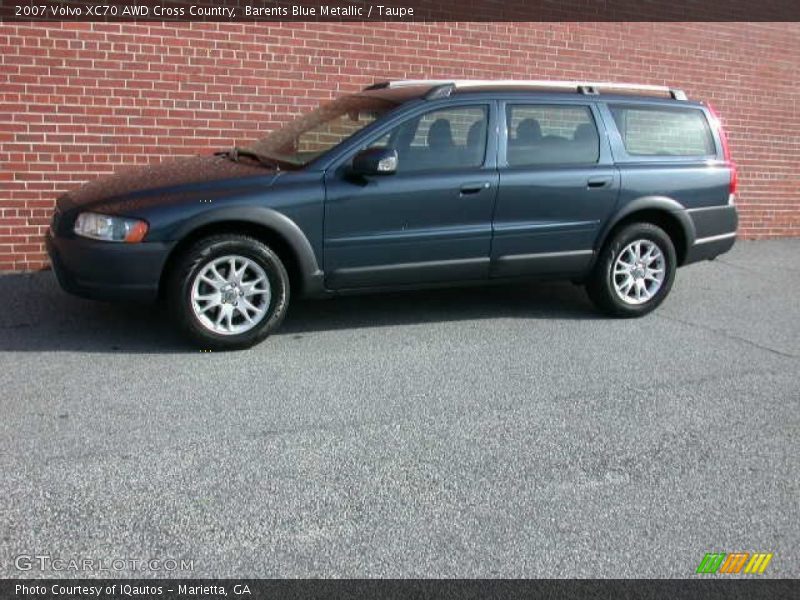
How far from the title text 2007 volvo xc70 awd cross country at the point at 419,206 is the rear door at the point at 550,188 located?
0.01m

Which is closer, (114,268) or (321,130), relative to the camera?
(114,268)

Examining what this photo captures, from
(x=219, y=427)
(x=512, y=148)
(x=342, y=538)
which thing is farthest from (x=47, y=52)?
(x=342, y=538)

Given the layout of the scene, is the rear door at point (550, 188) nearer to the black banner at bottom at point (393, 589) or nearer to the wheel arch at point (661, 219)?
the wheel arch at point (661, 219)

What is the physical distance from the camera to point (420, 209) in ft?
20.1

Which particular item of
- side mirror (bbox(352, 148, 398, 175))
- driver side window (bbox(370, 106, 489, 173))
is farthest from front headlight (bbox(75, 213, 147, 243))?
driver side window (bbox(370, 106, 489, 173))

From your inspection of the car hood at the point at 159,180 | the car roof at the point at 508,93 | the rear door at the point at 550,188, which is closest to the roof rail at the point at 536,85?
the car roof at the point at 508,93

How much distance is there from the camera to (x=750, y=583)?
3279mm

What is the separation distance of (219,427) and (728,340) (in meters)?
3.85

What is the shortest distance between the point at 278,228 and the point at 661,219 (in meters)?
3.18

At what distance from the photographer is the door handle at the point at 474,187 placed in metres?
6.26

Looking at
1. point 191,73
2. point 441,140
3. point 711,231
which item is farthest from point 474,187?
point 191,73

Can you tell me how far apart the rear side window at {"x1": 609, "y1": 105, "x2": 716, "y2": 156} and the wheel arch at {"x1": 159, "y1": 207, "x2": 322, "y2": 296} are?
8.92ft

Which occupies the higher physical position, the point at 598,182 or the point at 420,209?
the point at 598,182

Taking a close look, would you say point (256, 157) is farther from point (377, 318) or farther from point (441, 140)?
point (377, 318)
